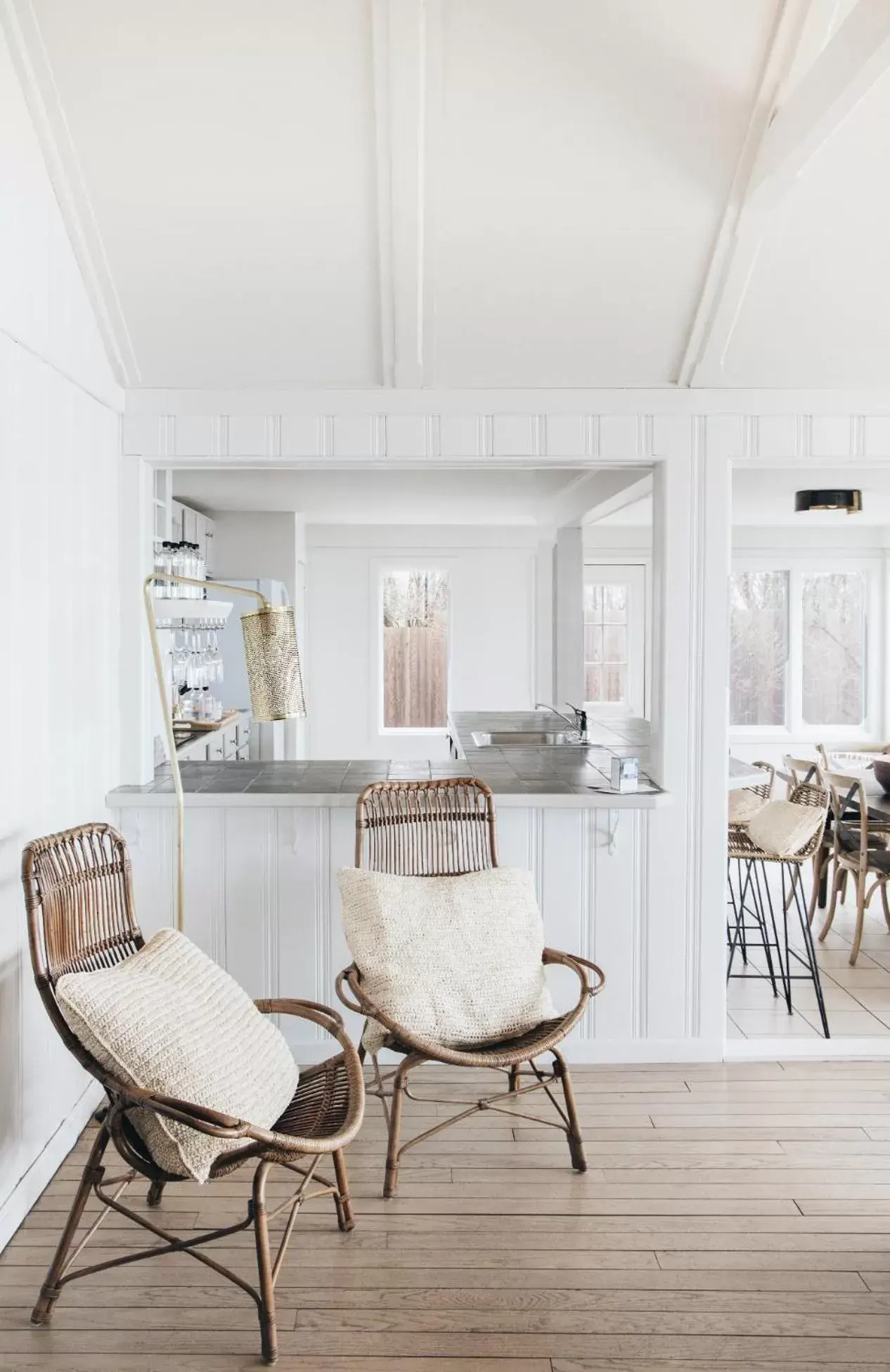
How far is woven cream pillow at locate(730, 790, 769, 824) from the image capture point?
5.30m

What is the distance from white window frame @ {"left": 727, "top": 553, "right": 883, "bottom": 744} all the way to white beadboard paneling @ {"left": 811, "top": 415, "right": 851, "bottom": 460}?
5.93 meters

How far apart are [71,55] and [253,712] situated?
5.71ft

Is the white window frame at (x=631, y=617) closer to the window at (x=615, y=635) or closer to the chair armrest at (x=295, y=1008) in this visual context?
the window at (x=615, y=635)

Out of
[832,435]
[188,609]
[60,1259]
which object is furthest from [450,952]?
[832,435]

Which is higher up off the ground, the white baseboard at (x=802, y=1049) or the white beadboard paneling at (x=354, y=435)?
the white beadboard paneling at (x=354, y=435)

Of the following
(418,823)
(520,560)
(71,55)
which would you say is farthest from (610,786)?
(520,560)

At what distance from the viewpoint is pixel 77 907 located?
262cm

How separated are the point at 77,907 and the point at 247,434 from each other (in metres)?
1.77

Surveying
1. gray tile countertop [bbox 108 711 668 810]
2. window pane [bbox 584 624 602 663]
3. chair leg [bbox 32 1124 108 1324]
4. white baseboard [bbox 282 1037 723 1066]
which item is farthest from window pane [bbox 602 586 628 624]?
chair leg [bbox 32 1124 108 1324]

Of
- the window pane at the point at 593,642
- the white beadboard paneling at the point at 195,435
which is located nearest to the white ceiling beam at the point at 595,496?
the white beadboard paneling at the point at 195,435

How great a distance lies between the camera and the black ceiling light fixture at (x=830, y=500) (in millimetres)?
5891

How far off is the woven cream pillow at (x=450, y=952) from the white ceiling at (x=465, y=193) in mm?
1678

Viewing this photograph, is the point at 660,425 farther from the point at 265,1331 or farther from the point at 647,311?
the point at 265,1331

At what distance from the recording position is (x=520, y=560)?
30.3 ft
